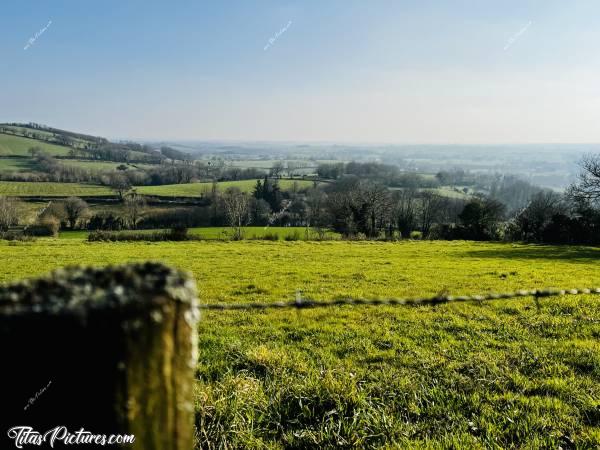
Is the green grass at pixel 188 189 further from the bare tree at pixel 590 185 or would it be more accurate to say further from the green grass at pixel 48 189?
the bare tree at pixel 590 185

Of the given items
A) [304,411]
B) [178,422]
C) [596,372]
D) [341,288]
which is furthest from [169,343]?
[341,288]

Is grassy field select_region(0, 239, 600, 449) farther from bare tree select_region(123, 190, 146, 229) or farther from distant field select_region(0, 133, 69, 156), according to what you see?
distant field select_region(0, 133, 69, 156)

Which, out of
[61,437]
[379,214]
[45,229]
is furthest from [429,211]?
[61,437]

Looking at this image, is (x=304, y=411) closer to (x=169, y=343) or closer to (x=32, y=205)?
(x=169, y=343)

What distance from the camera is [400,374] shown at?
5.89 metres

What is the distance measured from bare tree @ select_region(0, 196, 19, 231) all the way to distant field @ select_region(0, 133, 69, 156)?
100111 millimetres

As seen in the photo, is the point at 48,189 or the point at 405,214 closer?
the point at 405,214

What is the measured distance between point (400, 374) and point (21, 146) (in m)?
196

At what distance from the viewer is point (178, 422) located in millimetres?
1275

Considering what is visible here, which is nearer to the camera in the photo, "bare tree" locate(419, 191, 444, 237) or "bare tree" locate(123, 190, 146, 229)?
"bare tree" locate(123, 190, 146, 229)

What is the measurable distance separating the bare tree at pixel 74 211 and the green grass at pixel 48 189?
23.8m

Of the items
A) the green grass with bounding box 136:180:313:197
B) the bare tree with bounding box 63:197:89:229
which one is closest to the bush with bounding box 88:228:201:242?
the bare tree with bounding box 63:197:89:229

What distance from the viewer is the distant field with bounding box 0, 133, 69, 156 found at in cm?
15350

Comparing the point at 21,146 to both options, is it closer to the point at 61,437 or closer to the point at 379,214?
the point at 379,214
